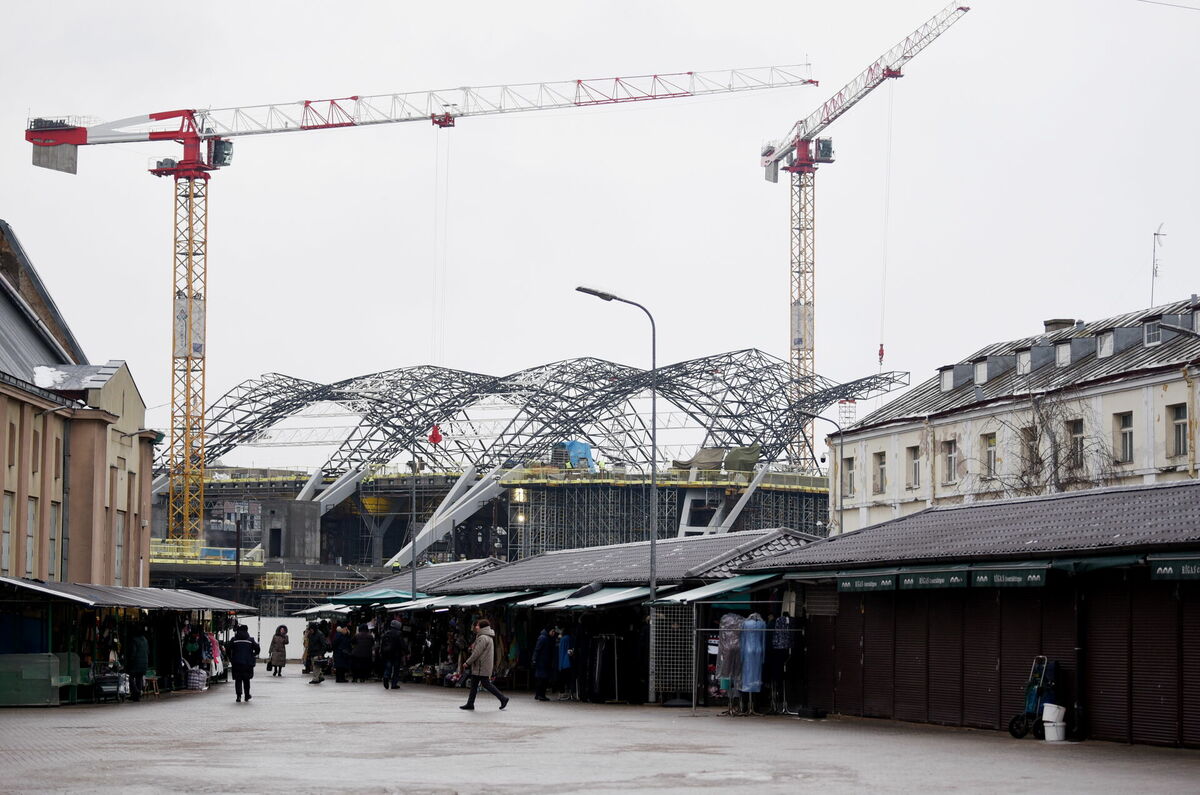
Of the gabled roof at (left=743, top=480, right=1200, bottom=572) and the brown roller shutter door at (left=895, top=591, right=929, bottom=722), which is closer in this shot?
the gabled roof at (left=743, top=480, right=1200, bottom=572)

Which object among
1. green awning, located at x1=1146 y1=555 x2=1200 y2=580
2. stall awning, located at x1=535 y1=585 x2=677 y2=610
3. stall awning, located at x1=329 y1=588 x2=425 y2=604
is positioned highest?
green awning, located at x1=1146 y1=555 x2=1200 y2=580

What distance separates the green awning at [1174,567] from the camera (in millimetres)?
20391

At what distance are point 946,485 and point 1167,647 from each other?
119 ft

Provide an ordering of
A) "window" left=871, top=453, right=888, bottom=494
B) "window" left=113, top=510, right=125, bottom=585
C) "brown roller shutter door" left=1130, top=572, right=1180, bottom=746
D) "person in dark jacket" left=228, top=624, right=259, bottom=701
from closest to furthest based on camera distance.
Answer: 1. "brown roller shutter door" left=1130, top=572, right=1180, bottom=746
2. "person in dark jacket" left=228, top=624, right=259, bottom=701
3. "window" left=113, top=510, right=125, bottom=585
4. "window" left=871, top=453, right=888, bottom=494

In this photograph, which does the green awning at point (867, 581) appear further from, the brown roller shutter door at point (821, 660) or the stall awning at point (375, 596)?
the stall awning at point (375, 596)

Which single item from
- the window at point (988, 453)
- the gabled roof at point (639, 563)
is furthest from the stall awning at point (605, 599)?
the window at point (988, 453)

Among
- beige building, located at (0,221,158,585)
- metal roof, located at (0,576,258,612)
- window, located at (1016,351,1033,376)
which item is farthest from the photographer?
window, located at (1016,351,1033,376)

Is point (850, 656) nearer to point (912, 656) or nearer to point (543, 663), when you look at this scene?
point (912, 656)

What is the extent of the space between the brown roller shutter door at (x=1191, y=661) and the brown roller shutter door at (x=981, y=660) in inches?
159

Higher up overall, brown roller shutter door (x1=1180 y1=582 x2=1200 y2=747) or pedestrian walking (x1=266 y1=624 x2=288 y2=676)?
brown roller shutter door (x1=1180 y1=582 x2=1200 y2=747)

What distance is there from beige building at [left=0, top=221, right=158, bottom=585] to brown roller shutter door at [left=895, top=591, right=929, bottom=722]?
23.5m

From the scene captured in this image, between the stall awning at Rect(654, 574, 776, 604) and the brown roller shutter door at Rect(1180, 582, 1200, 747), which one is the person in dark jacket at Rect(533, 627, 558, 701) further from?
the brown roller shutter door at Rect(1180, 582, 1200, 747)

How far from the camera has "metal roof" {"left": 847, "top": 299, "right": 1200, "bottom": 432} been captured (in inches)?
1972

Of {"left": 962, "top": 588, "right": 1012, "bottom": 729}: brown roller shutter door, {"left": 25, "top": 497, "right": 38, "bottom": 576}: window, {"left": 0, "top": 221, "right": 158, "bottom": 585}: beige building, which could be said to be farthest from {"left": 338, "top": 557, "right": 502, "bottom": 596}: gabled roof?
{"left": 962, "top": 588, "right": 1012, "bottom": 729}: brown roller shutter door
